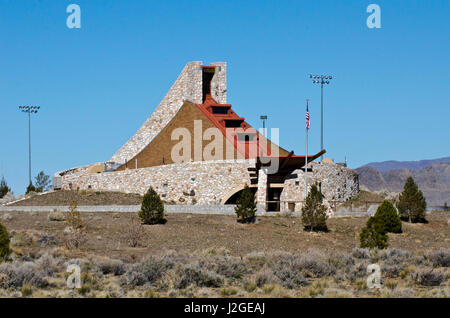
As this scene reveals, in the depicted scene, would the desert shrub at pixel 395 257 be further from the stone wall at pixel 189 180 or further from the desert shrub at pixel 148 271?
the stone wall at pixel 189 180

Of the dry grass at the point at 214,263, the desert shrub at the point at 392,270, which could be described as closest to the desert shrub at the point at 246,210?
the dry grass at the point at 214,263

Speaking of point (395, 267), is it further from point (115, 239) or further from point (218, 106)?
point (218, 106)

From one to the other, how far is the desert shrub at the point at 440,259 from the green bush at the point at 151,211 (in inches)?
618

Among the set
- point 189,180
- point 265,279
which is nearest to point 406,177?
point 189,180

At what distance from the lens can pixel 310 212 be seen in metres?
33.7

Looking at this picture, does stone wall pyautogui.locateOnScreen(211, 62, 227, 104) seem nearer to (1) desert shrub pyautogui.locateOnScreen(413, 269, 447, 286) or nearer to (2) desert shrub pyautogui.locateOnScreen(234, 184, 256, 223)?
(2) desert shrub pyautogui.locateOnScreen(234, 184, 256, 223)

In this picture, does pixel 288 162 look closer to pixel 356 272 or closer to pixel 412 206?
pixel 412 206

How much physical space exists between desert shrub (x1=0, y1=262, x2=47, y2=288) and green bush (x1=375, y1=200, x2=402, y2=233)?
21294mm

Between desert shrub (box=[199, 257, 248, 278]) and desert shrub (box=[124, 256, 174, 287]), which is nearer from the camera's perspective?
desert shrub (box=[124, 256, 174, 287])

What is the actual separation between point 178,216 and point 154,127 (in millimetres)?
17894

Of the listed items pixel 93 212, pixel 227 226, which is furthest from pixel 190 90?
pixel 227 226

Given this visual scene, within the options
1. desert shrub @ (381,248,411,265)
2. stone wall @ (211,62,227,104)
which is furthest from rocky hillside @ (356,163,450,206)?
desert shrub @ (381,248,411,265)

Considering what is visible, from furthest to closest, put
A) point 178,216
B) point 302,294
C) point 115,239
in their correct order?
point 178,216
point 115,239
point 302,294

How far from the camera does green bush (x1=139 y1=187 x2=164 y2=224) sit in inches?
1316
